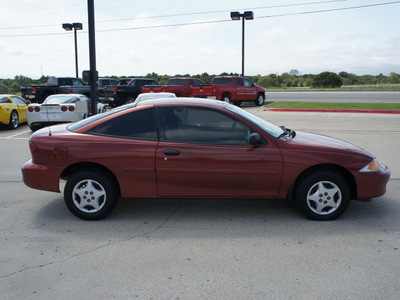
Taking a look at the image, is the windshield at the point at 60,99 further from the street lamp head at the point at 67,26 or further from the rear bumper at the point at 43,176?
the street lamp head at the point at 67,26

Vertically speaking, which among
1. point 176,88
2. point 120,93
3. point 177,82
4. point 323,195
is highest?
point 177,82

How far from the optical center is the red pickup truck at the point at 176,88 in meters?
23.1

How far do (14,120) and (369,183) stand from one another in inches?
516

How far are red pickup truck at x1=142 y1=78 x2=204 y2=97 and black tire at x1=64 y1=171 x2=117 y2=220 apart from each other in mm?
18017

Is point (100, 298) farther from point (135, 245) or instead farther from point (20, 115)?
point (20, 115)

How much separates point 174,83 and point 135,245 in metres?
21.4

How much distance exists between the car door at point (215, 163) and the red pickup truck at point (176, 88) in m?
18.0

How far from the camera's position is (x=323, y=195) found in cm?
508

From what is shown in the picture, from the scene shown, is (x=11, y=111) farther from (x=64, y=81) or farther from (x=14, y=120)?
(x=64, y=81)

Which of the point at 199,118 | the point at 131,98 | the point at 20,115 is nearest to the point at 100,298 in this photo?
the point at 199,118

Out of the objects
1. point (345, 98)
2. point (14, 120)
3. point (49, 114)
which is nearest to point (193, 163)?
point (49, 114)

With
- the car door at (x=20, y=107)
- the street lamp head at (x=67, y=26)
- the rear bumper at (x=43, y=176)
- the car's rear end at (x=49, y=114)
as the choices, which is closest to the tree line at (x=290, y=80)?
the street lamp head at (x=67, y=26)

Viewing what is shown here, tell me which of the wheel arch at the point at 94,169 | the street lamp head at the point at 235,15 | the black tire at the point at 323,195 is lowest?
the black tire at the point at 323,195

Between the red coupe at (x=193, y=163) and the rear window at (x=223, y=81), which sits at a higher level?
the rear window at (x=223, y=81)
